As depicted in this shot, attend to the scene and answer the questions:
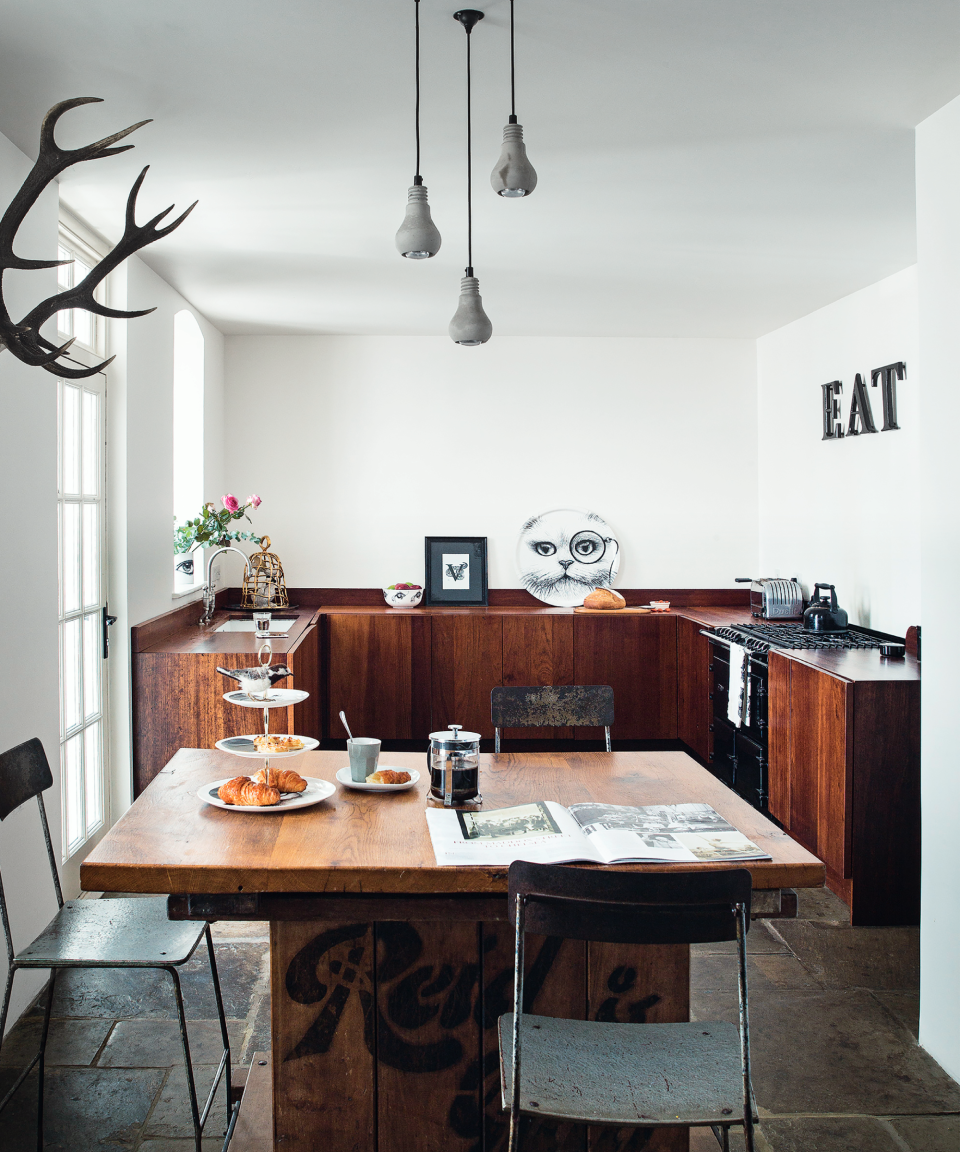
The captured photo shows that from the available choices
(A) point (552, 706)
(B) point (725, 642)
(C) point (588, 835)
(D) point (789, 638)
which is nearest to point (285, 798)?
(C) point (588, 835)

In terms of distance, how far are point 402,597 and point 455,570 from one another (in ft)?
1.42

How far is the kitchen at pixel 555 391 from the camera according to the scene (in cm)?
262

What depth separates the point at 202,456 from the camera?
17.7 ft

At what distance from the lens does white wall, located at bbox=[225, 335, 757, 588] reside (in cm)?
603

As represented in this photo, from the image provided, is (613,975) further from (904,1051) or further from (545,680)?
(545,680)

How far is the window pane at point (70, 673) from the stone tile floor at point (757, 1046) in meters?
0.99

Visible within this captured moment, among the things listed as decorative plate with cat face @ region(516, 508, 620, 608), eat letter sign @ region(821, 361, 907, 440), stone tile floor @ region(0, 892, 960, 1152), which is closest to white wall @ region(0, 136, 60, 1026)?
stone tile floor @ region(0, 892, 960, 1152)

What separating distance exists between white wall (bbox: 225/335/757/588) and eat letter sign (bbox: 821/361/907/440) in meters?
1.13

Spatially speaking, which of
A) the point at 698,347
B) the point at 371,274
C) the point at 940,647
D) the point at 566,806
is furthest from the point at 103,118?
the point at 698,347

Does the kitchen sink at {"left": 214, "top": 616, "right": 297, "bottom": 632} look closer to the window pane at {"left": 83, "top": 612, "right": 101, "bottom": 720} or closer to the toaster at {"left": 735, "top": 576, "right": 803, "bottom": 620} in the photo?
the window pane at {"left": 83, "top": 612, "right": 101, "bottom": 720}

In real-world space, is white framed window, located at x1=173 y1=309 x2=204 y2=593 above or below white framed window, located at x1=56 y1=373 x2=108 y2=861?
above

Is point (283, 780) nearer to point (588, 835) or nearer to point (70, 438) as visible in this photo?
point (588, 835)

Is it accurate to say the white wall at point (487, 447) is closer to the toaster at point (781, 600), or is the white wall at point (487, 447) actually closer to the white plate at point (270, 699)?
the toaster at point (781, 600)

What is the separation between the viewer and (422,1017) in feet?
6.59
